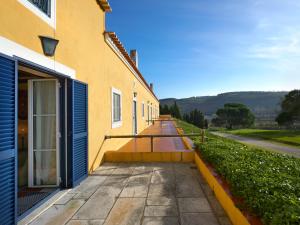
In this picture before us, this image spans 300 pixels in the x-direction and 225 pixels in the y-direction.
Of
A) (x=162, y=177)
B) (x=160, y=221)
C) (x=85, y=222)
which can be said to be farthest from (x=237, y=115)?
(x=85, y=222)

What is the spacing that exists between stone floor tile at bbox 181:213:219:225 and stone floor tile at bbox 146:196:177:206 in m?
0.52

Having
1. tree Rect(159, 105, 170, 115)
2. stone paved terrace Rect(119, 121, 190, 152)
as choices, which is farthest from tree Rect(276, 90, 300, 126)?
stone paved terrace Rect(119, 121, 190, 152)

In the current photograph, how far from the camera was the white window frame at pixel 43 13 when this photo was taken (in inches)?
148

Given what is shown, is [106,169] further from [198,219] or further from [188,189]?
[198,219]

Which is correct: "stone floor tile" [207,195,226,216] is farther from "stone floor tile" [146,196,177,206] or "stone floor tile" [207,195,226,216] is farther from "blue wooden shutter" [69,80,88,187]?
"blue wooden shutter" [69,80,88,187]

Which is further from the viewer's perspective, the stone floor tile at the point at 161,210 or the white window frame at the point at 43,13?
the stone floor tile at the point at 161,210

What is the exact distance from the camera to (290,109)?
189 feet

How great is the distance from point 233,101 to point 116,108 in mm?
135913

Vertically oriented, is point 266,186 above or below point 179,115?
below

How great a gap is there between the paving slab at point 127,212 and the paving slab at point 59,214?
608 millimetres

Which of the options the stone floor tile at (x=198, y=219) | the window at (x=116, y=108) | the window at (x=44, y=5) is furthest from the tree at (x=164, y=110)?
the stone floor tile at (x=198, y=219)

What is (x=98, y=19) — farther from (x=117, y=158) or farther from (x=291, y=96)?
(x=291, y=96)

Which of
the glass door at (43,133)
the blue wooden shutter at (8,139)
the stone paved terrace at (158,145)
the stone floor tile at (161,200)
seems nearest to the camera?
the blue wooden shutter at (8,139)

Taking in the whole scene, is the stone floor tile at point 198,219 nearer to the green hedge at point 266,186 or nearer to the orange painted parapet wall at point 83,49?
the green hedge at point 266,186
